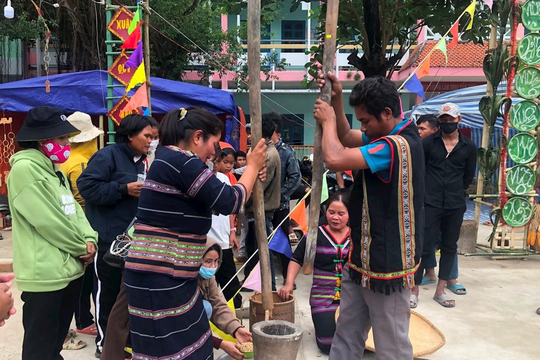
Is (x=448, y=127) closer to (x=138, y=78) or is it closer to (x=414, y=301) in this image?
(x=414, y=301)

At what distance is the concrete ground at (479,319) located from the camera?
334 cm

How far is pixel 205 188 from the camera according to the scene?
6.29 ft

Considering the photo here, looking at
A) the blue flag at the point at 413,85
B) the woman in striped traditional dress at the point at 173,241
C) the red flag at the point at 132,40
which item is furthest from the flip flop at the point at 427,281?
the red flag at the point at 132,40

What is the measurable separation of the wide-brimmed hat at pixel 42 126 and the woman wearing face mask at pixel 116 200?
0.48 m

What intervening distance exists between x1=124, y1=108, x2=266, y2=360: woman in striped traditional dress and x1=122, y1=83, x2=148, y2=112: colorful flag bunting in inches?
114

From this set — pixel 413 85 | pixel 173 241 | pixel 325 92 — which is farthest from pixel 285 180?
pixel 173 241

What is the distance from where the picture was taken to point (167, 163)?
6.34 ft

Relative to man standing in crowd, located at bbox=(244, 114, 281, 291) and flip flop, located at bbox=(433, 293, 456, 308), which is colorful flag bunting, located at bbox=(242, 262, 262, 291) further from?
flip flop, located at bbox=(433, 293, 456, 308)

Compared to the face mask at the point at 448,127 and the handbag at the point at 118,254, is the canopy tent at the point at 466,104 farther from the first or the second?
the handbag at the point at 118,254

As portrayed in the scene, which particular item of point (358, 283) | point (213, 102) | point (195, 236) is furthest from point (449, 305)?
point (213, 102)

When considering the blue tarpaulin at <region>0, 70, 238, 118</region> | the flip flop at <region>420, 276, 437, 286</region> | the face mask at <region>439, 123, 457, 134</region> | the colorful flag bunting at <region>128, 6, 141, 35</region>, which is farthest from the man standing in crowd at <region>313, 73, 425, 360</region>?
the blue tarpaulin at <region>0, 70, 238, 118</region>

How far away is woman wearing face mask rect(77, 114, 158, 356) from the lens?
9.78 feet

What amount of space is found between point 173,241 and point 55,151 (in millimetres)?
1080

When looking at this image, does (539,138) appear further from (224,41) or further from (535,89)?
(224,41)
